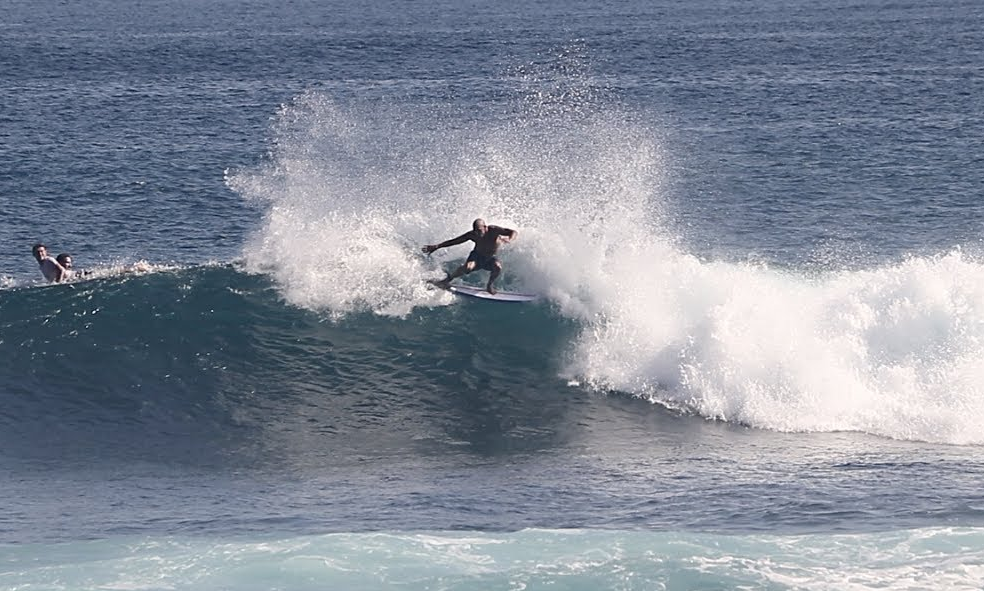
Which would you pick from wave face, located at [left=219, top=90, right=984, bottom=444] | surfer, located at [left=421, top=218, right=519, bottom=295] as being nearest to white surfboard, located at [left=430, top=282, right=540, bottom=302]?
wave face, located at [left=219, top=90, right=984, bottom=444]

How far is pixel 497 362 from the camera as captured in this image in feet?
82.8

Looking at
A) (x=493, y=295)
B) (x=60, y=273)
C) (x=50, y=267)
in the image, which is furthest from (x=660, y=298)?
(x=50, y=267)

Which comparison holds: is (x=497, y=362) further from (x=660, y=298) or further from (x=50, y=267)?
(x=50, y=267)

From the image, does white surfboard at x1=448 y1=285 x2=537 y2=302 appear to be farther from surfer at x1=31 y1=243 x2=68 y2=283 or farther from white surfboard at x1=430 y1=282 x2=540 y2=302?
surfer at x1=31 y1=243 x2=68 y2=283

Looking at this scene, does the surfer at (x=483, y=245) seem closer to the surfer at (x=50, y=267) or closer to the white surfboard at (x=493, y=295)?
the white surfboard at (x=493, y=295)

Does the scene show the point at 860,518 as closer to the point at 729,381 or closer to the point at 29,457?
the point at 729,381

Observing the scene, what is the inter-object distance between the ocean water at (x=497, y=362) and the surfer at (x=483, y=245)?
4.45 ft

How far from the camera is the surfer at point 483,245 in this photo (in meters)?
24.8

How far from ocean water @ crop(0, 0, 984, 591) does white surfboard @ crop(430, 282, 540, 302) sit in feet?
0.79

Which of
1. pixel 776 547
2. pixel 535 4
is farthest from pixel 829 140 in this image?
pixel 535 4

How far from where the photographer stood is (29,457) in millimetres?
21859

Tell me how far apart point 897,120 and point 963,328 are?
2635 centimetres

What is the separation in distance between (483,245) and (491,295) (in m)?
1.41

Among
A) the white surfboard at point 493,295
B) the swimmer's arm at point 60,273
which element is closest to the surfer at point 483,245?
the white surfboard at point 493,295
